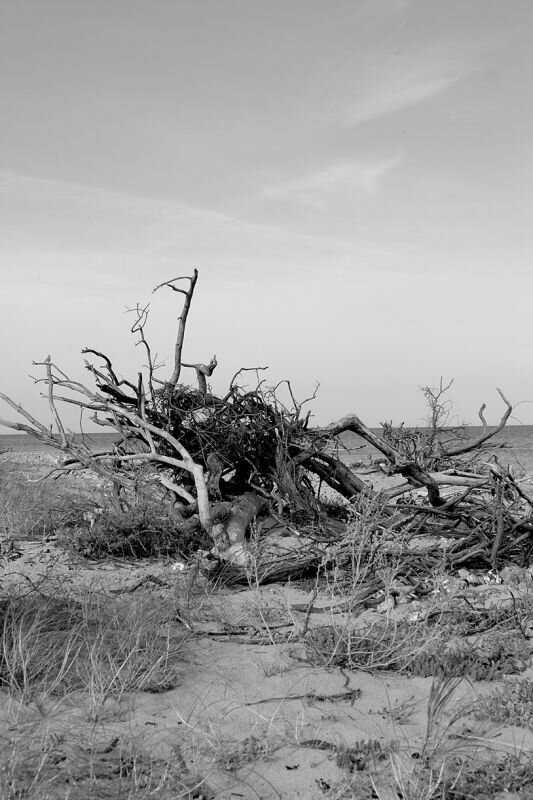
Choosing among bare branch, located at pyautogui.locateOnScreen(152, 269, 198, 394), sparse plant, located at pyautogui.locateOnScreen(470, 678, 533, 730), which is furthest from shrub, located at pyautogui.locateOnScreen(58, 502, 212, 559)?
sparse plant, located at pyautogui.locateOnScreen(470, 678, 533, 730)

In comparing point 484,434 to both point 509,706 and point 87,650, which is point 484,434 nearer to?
point 509,706

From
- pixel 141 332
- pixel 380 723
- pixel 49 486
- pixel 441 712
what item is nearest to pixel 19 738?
pixel 380 723

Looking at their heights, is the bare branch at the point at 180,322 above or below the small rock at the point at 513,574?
above

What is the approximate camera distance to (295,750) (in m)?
3.03

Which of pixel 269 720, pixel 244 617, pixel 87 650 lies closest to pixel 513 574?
pixel 244 617

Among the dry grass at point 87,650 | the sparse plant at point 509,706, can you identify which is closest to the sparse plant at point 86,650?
the dry grass at point 87,650

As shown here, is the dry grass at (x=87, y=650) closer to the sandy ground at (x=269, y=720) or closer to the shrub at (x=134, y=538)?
the sandy ground at (x=269, y=720)

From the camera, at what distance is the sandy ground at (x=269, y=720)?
2.82 metres

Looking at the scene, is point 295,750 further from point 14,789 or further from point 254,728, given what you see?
point 14,789

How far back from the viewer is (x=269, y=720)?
3289 millimetres

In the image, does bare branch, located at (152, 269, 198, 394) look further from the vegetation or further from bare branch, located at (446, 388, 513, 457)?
bare branch, located at (446, 388, 513, 457)

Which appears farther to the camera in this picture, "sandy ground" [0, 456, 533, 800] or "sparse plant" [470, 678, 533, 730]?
"sparse plant" [470, 678, 533, 730]

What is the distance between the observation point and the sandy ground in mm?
2822

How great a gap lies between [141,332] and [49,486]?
18.5ft
